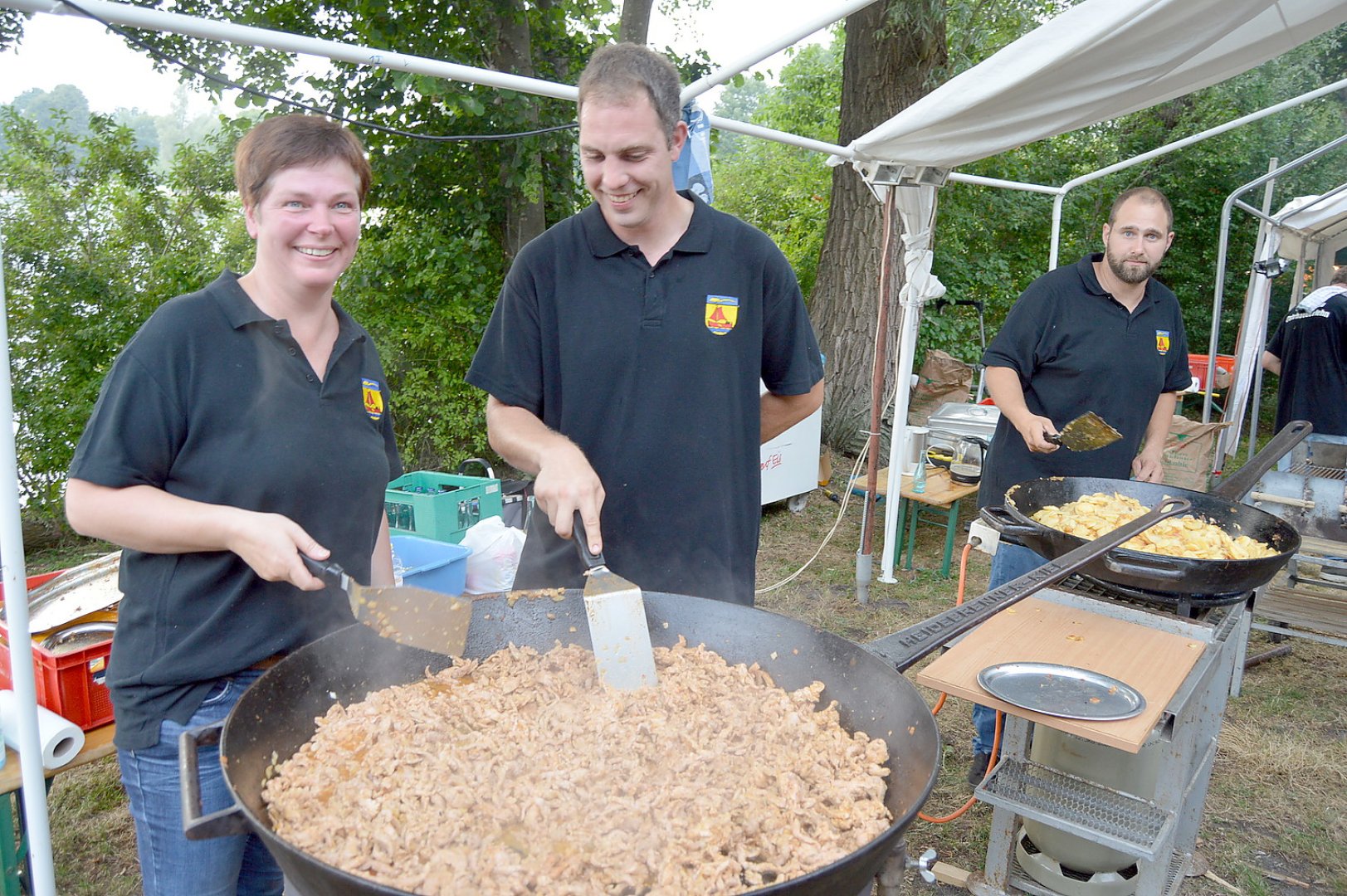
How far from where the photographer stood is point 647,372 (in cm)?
210

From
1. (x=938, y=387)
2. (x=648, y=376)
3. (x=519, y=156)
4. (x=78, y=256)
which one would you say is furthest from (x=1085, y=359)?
(x=78, y=256)

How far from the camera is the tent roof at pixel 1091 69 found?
10.8 ft

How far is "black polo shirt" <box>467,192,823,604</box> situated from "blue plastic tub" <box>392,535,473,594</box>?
1.88 m

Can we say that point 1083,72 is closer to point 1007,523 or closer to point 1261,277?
point 1007,523

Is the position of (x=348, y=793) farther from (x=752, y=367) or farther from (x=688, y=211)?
(x=688, y=211)

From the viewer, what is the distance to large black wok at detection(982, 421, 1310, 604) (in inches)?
92.7

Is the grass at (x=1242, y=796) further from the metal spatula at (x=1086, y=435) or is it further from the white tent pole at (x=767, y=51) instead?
the white tent pole at (x=767, y=51)

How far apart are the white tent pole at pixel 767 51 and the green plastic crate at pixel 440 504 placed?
8.34 feet

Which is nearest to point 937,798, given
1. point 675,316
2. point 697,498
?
point 697,498

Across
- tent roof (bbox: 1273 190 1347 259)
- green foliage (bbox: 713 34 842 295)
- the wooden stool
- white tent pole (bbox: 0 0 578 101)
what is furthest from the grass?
green foliage (bbox: 713 34 842 295)

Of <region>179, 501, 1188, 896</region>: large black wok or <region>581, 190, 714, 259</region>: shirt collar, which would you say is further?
<region>581, 190, 714, 259</region>: shirt collar

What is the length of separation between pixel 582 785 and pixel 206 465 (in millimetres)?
876

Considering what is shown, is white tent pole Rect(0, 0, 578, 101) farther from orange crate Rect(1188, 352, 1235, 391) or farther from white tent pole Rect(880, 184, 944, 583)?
orange crate Rect(1188, 352, 1235, 391)

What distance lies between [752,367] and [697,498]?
1.17 feet
